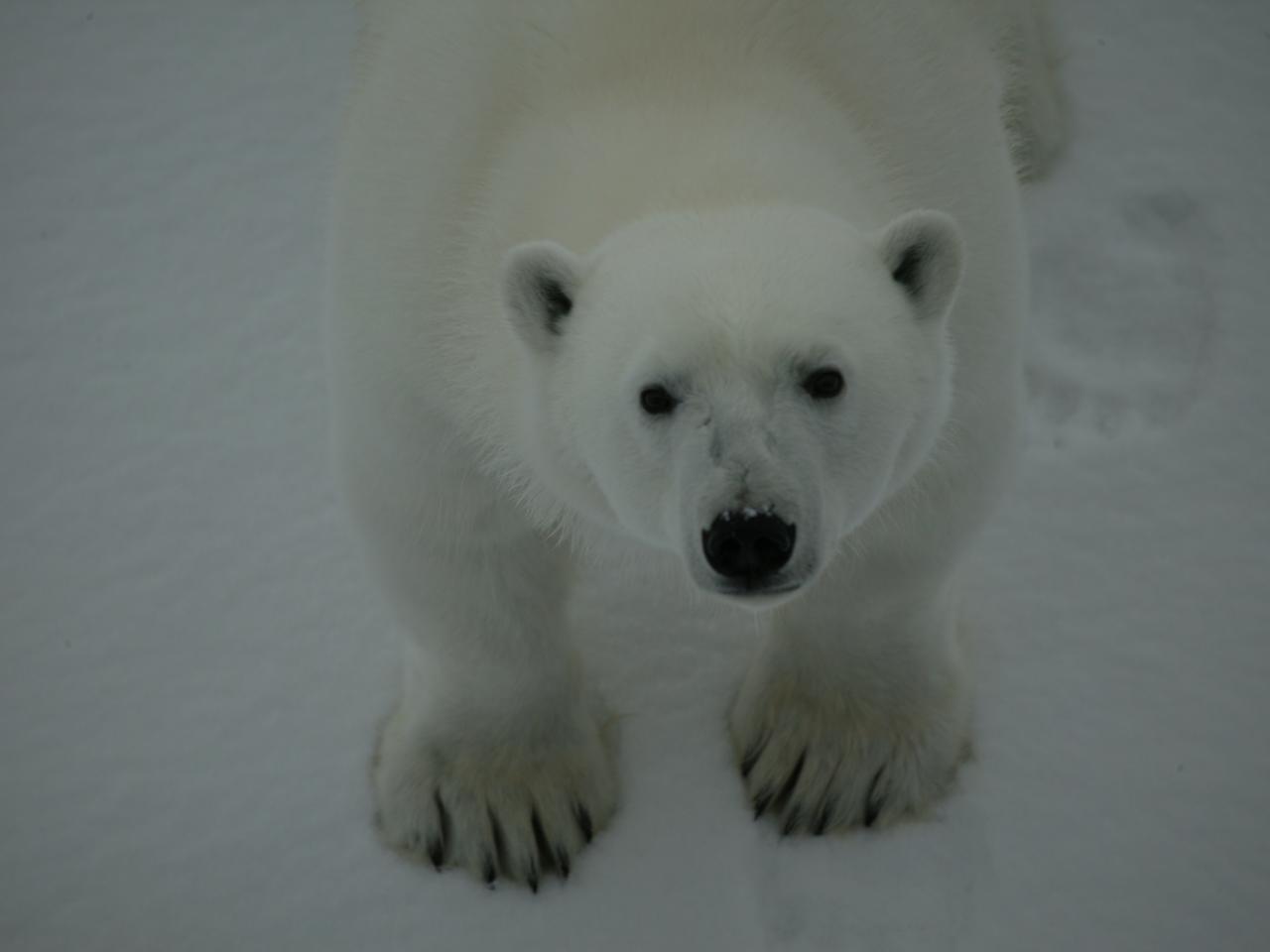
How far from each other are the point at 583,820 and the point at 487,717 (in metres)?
0.34

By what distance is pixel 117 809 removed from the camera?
3266 millimetres

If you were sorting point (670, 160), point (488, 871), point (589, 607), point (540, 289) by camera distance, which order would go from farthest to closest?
point (589, 607)
point (488, 871)
point (670, 160)
point (540, 289)

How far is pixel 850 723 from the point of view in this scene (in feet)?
10.5

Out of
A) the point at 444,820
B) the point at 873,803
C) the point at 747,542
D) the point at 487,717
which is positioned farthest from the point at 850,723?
the point at 747,542

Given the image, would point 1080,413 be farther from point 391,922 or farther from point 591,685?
point 391,922

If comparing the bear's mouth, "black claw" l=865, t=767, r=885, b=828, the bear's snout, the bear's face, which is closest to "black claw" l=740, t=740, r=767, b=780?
"black claw" l=865, t=767, r=885, b=828

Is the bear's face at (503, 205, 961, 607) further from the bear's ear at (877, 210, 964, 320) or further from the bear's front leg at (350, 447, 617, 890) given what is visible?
the bear's front leg at (350, 447, 617, 890)

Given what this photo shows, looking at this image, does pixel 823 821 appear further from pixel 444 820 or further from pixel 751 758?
pixel 444 820

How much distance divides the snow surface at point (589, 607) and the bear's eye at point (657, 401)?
1523 mm

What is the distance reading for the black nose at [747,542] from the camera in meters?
1.84

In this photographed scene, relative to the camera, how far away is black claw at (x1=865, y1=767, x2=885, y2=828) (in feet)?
10.3

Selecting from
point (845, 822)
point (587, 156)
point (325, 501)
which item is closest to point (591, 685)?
point (845, 822)

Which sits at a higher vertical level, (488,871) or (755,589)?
(755,589)

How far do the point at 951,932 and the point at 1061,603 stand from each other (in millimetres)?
977
